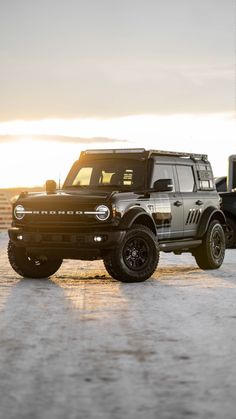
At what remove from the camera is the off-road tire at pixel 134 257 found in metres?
11.4

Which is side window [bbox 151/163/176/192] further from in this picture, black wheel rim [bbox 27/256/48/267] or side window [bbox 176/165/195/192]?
black wheel rim [bbox 27/256/48/267]

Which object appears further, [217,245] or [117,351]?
[217,245]

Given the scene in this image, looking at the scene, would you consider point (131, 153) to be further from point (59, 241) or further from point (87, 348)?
point (87, 348)

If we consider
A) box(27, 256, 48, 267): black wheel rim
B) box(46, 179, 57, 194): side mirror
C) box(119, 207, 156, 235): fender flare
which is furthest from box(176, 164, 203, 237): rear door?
box(27, 256, 48, 267): black wheel rim

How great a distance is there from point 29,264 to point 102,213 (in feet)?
5.63

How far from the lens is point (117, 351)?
21.1 feet

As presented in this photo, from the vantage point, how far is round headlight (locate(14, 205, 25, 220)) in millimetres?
12130

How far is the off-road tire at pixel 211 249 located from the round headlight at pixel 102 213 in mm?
3144

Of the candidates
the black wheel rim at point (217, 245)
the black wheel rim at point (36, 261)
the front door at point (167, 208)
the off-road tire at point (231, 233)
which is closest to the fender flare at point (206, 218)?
the black wheel rim at point (217, 245)

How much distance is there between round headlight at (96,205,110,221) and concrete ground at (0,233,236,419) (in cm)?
94

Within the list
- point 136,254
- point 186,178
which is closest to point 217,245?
point 186,178

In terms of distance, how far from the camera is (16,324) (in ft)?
25.5

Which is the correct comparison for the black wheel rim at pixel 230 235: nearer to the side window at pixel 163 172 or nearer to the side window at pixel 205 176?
the side window at pixel 205 176

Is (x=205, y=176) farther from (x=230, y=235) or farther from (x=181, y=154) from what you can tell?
(x=230, y=235)
